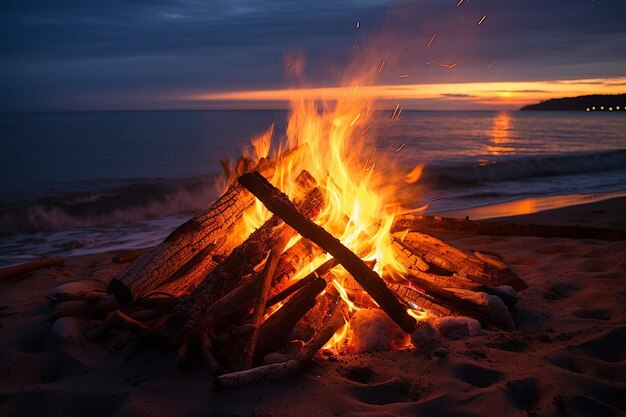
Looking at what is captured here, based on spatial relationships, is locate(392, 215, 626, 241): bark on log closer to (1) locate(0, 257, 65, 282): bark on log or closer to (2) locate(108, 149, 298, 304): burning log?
(2) locate(108, 149, 298, 304): burning log

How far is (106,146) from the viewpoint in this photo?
1332 inches

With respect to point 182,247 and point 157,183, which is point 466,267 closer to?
point 182,247

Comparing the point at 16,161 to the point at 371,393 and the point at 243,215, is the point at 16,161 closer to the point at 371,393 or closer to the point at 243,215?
the point at 243,215

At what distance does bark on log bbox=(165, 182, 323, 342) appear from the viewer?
140 inches

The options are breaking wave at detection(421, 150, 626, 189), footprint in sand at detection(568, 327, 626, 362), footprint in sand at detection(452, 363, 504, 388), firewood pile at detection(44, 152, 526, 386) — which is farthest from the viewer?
breaking wave at detection(421, 150, 626, 189)

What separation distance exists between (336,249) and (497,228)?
2489 mm

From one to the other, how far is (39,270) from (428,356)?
5.49 meters

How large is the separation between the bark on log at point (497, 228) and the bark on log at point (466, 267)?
1.32ft

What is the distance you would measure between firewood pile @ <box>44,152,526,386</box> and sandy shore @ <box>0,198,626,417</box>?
171 millimetres

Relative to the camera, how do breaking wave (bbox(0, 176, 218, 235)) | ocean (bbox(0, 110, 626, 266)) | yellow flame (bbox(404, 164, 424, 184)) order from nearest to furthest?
ocean (bbox(0, 110, 626, 266))
breaking wave (bbox(0, 176, 218, 235))
yellow flame (bbox(404, 164, 424, 184))

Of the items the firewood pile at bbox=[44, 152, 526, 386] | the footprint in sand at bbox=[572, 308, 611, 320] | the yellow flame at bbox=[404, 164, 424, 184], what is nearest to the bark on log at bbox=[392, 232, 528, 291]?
the firewood pile at bbox=[44, 152, 526, 386]

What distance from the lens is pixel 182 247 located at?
4.24 metres

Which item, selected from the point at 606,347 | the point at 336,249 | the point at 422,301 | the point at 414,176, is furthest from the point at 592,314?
the point at 414,176

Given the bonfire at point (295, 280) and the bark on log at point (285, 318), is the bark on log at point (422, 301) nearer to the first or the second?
the bonfire at point (295, 280)
